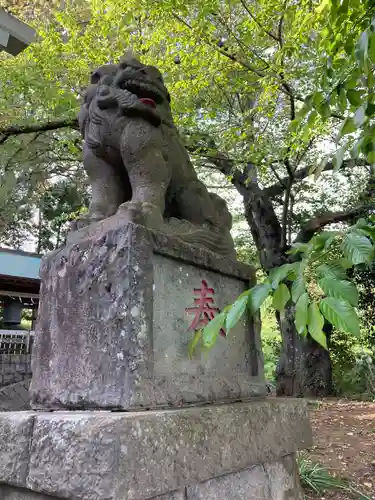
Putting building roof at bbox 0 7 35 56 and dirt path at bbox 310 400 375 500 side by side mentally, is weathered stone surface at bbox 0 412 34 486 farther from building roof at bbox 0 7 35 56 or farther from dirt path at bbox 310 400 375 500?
building roof at bbox 0 7 35 56

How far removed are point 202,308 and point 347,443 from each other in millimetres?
3249

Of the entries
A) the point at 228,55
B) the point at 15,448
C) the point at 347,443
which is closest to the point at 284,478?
the point at 15,448

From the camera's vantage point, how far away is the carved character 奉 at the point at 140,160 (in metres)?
2.33

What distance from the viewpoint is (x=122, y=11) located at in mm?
5309

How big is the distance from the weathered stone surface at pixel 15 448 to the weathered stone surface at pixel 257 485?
65 centimetres

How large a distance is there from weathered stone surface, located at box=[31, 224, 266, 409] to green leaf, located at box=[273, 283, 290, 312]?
2.58 feet

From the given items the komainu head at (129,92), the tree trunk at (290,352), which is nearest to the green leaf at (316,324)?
the komainu head at (129,92)

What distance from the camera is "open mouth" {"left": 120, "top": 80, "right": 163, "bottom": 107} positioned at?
2428 mm

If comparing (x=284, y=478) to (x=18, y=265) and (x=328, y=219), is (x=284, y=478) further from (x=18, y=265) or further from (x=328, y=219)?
(x=18, y=265)

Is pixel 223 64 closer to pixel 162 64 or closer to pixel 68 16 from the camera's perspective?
pixel 162 64

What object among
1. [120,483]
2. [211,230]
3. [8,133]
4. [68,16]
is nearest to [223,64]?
[68,16]

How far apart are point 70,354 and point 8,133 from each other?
5570 millimetres

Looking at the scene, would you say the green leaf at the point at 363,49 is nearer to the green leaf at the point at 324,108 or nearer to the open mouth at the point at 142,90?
the green leaf at the point at 324,108

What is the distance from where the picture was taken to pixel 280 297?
3.94ft
